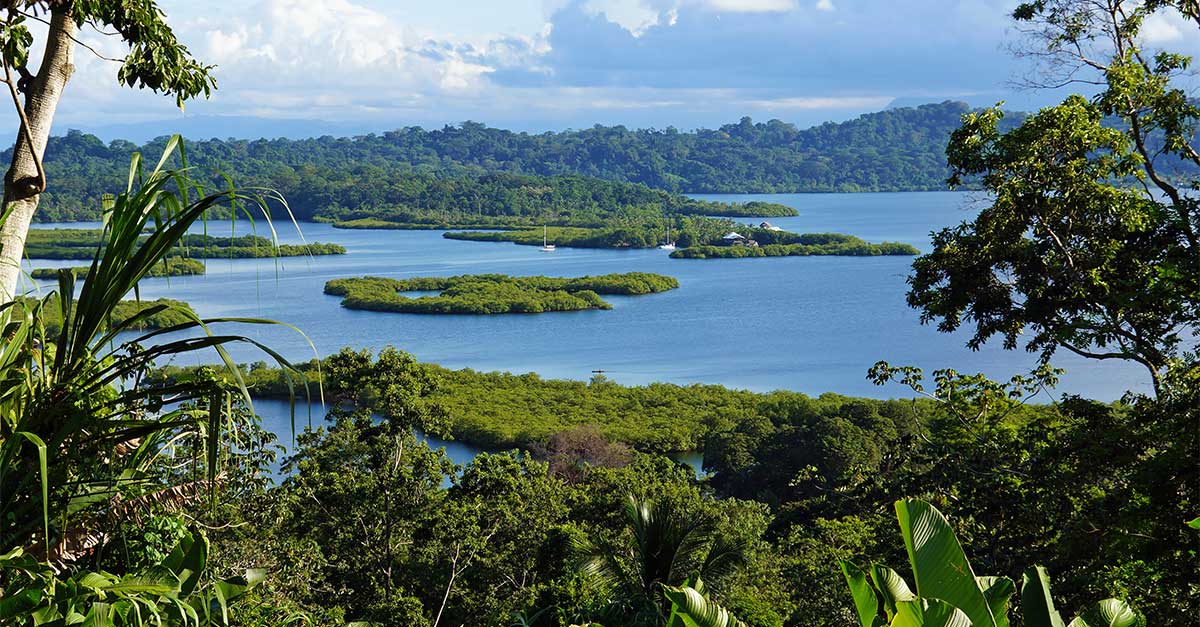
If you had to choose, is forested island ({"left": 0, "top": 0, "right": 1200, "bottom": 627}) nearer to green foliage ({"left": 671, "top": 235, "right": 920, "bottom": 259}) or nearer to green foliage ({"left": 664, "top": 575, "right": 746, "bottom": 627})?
green foliage ({"left": 664, "top": 575, "right": 746, "bottom": 627})

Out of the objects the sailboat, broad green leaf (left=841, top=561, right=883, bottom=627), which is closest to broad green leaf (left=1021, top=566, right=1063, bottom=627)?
broad green leaf (left=841, top=561, right=883, bottom=627)

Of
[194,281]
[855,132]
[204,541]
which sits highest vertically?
[855,132]

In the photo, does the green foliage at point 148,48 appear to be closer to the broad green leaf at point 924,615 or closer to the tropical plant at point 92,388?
the tropical plant at point 92,388

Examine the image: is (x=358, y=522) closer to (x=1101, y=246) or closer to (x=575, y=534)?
(x=575, y=534)

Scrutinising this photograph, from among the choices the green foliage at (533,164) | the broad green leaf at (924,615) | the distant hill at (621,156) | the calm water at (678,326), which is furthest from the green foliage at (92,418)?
the distant hill at (621,156)

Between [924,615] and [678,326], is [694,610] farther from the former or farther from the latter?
[678,326]

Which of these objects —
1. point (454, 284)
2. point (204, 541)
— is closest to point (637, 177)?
point (454, 284)
